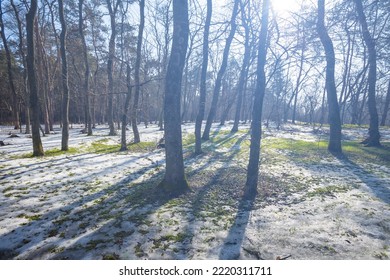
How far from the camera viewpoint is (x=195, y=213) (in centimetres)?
413

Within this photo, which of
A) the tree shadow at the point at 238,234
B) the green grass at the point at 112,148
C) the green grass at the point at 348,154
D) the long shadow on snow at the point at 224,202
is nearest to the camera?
the tree shadow at the point at 238,234

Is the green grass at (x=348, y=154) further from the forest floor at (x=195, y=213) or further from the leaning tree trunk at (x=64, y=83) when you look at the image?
the leaning tree trunk at (x=64, y=83)

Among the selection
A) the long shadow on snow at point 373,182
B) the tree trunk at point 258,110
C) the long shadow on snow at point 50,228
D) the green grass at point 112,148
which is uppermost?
the tree trunk at point 258,110

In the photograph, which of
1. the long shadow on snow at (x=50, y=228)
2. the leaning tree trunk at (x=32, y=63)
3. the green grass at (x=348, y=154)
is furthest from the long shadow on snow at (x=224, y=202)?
the leaning tree trunk at (x=32, y=63)

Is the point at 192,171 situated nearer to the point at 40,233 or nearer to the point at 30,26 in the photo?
the point at 40,233

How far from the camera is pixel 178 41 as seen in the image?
481cm

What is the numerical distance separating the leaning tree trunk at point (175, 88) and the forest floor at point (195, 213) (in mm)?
907

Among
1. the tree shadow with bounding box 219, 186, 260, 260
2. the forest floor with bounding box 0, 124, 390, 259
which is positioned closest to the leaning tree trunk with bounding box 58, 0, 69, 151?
the forest floor with bounding box 0, 124, 390, 259

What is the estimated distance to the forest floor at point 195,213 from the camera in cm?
298

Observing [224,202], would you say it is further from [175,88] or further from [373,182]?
[373,182]

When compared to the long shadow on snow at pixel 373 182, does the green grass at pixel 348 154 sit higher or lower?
higher

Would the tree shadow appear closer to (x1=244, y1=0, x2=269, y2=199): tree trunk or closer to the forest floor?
the forest floor

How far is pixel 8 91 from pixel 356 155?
37383 millimetres
